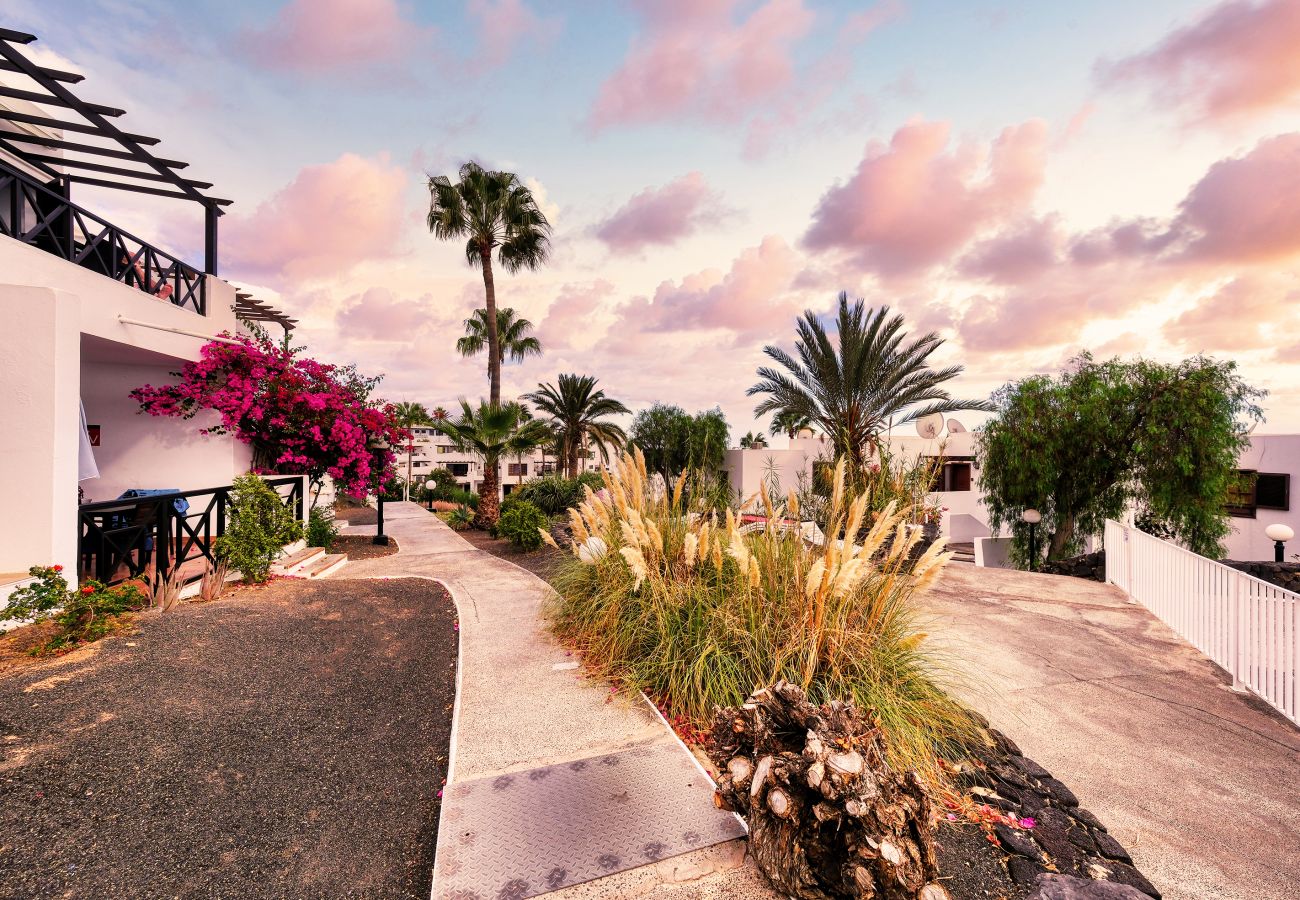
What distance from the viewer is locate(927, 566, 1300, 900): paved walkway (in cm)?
271

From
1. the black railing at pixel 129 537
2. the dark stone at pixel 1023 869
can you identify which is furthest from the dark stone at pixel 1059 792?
the black railing at pixel 129 537

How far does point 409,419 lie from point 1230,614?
21415 millimetres

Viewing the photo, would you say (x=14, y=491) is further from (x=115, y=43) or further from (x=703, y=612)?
(x=703, y=612)

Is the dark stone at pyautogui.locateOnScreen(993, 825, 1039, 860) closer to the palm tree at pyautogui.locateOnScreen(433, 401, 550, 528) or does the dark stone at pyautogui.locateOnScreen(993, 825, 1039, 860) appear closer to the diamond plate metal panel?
the diamond plate metal panel

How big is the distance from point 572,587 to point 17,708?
3.54 m

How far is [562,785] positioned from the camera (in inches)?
104

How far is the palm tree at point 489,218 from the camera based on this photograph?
17.2 m

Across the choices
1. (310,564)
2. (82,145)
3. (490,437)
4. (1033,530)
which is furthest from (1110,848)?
(82,145)

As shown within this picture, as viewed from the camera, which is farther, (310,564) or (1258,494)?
(1258,494)

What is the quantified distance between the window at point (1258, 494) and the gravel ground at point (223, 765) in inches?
830

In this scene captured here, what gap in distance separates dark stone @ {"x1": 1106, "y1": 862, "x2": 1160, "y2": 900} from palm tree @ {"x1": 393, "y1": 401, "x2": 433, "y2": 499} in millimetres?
10813

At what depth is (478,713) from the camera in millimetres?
3418

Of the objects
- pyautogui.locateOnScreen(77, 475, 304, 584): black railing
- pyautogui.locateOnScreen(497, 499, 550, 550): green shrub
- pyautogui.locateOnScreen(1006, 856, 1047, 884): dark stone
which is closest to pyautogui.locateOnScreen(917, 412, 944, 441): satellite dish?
pyautogui.locateOnScreen(497, 499, 550, 550): green shrub

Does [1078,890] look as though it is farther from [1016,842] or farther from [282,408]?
[282,408]
